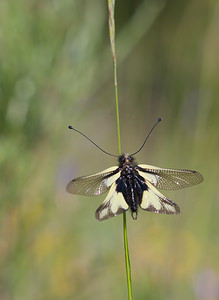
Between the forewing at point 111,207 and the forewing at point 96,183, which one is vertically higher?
the forewing at point 96,183

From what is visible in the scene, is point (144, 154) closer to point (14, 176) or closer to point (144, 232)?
point (144, 232)

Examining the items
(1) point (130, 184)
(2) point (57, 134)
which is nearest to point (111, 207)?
(1) point (130, 184)

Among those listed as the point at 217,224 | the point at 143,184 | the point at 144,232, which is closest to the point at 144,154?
the point at 217,224

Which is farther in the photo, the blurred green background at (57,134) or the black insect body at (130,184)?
the blurred green background at (57,134)

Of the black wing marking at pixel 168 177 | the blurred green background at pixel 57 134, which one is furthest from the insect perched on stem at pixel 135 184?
the blurred green background at pixel 57 134

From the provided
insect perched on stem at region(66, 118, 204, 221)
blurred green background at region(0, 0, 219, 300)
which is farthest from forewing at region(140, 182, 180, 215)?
blurred green background at region(0, 0, 219, 300)

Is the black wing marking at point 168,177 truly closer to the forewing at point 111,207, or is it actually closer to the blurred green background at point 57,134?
the forewing at point 111,207

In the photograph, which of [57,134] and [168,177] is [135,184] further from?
[57,134]

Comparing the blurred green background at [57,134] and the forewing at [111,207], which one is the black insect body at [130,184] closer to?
the forewing at [111,207]
